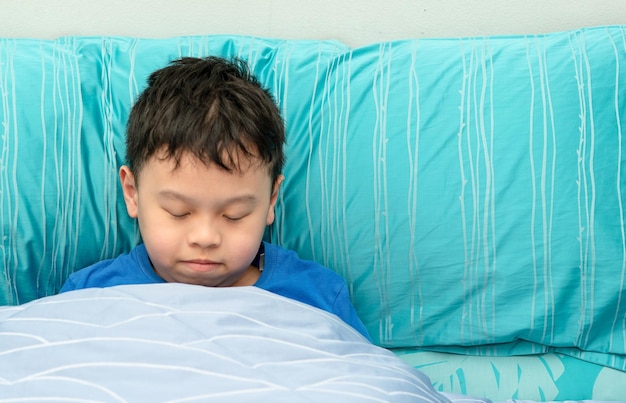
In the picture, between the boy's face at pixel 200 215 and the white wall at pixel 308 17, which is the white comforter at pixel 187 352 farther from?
the white wall at pixel 308 17

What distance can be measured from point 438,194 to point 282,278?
0.27 m

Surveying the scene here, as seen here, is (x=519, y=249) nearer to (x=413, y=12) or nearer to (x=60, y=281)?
(x=413, y=12)

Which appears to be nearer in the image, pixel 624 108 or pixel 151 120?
pixel 151 120

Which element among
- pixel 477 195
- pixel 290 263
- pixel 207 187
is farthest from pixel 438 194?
pixel 207 187

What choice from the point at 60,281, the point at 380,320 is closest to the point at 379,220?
the point at 380,320

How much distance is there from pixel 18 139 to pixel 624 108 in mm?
931

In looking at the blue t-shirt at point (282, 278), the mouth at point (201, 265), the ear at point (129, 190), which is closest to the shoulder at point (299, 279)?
the blue t-shirt at point (282, 278)

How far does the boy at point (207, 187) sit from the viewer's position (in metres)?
1.14

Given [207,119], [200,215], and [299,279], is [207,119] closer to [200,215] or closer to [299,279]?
[200,215]

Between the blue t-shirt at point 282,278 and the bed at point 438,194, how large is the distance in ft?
0.16

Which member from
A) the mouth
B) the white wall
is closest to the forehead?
the mouth

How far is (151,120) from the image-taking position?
1.19 m

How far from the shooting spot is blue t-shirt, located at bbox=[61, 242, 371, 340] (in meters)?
1.26

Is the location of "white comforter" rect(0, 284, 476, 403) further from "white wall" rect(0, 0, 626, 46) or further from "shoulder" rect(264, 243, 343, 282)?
"white wall" rect(0, 0, 626, 46)
